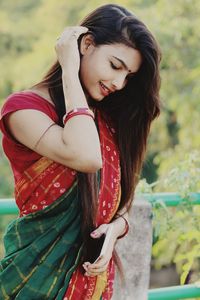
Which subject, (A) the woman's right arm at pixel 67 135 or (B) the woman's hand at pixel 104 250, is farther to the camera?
(B) the woman's hand at pixel 104 250

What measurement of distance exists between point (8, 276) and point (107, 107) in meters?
0.64

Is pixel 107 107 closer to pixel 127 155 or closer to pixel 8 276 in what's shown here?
pixel 127 155

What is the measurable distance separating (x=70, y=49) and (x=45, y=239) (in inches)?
21.4

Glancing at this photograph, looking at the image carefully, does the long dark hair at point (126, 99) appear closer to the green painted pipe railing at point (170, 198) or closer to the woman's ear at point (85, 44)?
the woman's ear at point (85, 44)

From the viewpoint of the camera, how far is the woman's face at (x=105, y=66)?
2039 millimetres

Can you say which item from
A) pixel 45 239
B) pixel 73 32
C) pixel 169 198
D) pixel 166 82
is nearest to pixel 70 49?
pixel 73 32

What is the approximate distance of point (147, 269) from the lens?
2797mm

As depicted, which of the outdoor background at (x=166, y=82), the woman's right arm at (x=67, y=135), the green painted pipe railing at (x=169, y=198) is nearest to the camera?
the woman's right arm at (x=67, y=135)

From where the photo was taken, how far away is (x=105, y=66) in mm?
2031

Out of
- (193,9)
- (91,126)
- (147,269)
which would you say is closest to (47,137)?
(91,126)

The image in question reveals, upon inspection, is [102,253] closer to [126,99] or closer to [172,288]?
[126,99]

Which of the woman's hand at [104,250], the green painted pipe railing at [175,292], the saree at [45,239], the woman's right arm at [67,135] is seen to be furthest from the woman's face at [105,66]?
the green painted pipe railing at [175,292]

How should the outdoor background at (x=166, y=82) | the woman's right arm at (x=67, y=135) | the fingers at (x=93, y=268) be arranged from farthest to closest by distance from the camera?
the outdoor background at (x=166, y=82), the fingers at (x=93, y=268), the woman's right arm at (x=67, y=135)

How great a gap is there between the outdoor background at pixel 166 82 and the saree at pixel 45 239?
3.05 ft
